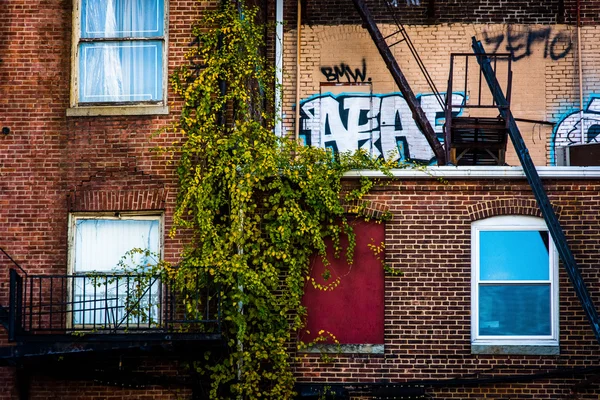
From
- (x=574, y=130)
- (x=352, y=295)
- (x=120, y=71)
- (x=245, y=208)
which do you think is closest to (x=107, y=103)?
(x=120, y=71)

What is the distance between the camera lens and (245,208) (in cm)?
1284

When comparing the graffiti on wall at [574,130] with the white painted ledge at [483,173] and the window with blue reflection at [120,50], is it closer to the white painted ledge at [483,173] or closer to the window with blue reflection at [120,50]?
the white painted ledge at [483,173]

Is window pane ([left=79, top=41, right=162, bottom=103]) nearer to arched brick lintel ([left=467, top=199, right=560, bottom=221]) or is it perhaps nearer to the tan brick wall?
the tan brick wall

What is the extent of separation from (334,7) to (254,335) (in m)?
6.71

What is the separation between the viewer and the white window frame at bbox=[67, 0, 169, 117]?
13398 mm

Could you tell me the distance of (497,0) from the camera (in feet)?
54.8

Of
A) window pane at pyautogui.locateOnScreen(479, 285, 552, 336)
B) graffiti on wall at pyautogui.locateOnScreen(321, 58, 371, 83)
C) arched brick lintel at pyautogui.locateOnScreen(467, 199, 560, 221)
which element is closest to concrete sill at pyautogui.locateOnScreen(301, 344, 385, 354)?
window pane at pyautogui.locateOnScreen(479, 285, 552, 336)

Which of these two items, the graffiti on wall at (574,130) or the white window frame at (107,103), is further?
the graffiti on wall at (574,130)

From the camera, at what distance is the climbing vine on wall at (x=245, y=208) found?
1265 cm

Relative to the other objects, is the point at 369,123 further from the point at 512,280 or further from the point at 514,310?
the point at 514,310

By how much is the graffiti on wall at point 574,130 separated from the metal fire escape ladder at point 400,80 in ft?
9.08

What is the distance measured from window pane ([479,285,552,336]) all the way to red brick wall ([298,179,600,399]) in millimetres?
236

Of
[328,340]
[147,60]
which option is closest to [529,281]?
[328,340]

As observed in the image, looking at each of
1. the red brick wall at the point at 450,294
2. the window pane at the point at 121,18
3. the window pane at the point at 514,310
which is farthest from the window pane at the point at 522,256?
the window pane at the point at 121,18
